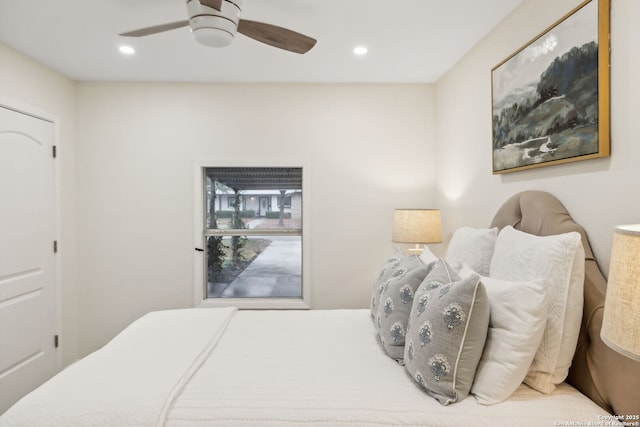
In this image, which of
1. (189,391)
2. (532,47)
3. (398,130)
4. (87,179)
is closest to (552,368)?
(189,391)

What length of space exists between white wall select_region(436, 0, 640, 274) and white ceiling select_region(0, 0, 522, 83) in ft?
0.55

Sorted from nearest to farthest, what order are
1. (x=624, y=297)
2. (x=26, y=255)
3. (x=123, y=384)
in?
(x=624, y=297) < (x=123, y=384) < (x=26, y=255)

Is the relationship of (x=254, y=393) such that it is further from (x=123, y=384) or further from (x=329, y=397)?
(x=123, y=384)

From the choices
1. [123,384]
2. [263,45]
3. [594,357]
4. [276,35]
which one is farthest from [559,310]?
[263,45]

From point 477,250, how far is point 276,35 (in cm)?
157

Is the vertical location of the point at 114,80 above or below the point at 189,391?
above

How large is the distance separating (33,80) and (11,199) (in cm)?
96

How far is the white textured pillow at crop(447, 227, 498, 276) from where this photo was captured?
188 centimetres

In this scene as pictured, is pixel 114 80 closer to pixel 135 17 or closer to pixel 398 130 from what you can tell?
pixel 135 17

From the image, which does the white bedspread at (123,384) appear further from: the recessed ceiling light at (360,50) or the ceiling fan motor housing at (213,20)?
the recessed ceiling light at (360,50)

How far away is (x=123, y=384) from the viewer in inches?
53.5

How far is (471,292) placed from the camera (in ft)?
4.18

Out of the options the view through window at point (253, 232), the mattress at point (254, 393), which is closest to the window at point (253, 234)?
the view through window at point (253, 232)

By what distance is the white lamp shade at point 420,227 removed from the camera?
291 cm
